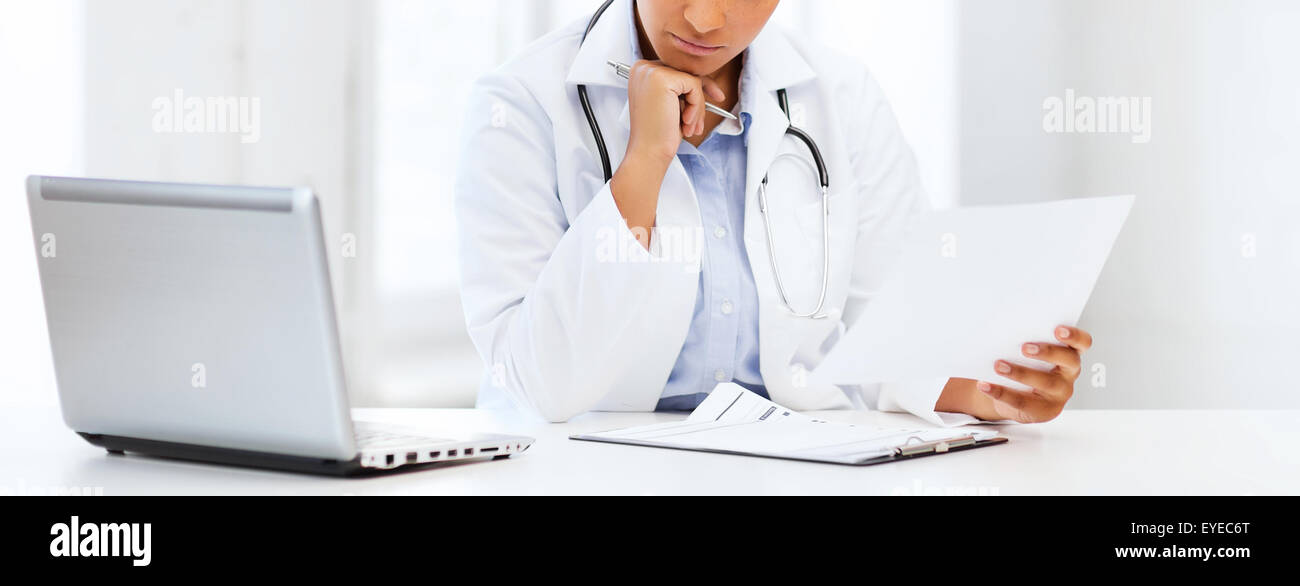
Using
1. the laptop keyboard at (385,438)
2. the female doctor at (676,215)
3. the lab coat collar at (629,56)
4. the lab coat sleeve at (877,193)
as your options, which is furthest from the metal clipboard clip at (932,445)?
the lab coat collar at (629,56)

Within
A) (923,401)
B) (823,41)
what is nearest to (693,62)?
(923,401)

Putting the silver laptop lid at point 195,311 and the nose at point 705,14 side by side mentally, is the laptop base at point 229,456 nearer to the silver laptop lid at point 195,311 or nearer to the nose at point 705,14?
the silver laptop lid at point 195,311

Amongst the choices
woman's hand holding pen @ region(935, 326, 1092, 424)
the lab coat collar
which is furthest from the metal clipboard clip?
the lab coat collar

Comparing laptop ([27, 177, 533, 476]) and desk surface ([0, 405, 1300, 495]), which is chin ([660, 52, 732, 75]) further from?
laptop ([27, 177, 533, 476])

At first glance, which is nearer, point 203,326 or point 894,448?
point 203,326

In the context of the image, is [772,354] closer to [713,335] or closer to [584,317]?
[713,335]

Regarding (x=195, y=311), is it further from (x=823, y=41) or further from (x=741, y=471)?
(x=823, y=41)

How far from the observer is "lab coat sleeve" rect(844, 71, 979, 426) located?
4.54 ft

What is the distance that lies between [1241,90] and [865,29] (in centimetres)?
83

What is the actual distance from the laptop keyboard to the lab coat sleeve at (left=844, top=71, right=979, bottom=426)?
0.73 meters

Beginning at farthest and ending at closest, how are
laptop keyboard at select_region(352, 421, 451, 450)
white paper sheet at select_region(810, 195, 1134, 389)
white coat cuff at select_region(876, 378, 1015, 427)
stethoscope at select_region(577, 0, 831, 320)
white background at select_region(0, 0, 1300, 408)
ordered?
white background at select_region(0, 0, 1300, 408) → stethoscope at select_region(577, 0, 831, 320) → white coat cuff at select_region(876, 378, 1015, 427) → white paper sheet at select_region(810, 195, 1134, 389) → laptop keyboard at select_region(352, 421, 451, 450)

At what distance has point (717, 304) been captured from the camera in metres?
1.28

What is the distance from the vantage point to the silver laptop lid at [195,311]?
567mm
